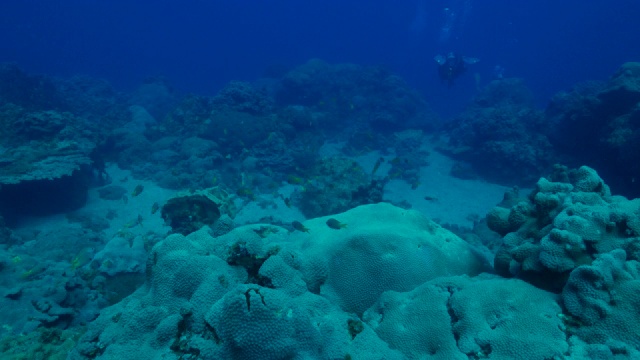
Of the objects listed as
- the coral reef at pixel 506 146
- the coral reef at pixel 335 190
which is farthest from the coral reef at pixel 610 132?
the coral reef at pixel 335 190

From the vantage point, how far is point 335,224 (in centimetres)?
475

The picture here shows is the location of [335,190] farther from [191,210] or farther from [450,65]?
[450,65]

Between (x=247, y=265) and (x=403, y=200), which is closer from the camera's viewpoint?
(x=247, y=265)

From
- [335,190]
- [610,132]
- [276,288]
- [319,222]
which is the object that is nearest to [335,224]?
[319,222]

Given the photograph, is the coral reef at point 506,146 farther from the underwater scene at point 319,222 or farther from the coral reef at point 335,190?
the coral reef at point 335,190

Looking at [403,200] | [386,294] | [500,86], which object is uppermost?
[500,86]

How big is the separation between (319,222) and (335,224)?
1.32 ft

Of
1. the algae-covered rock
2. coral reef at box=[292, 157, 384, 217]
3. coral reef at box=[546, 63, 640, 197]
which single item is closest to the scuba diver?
coral reef at box=[546, 63, 640, 197]

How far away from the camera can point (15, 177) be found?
10297mm

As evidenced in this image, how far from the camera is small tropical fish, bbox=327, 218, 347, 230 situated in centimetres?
469

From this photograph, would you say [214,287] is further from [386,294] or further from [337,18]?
[337,18]

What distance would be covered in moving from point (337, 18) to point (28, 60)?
282 feet

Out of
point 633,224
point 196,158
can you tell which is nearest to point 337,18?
point 196,158

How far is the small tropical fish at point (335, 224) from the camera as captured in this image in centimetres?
469
